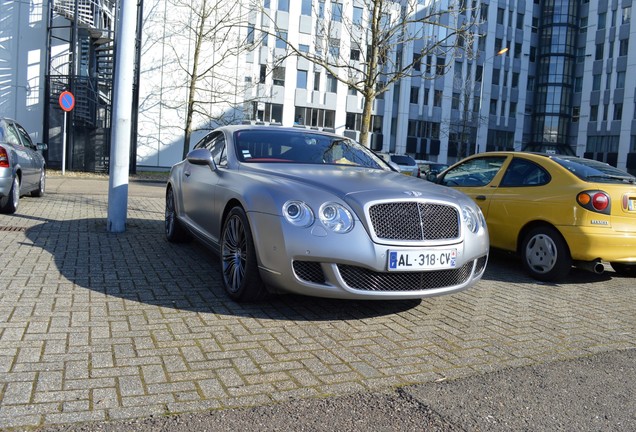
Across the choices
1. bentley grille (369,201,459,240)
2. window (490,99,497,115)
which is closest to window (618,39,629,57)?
window (490,99,497,115)

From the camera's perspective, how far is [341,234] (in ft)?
13.9

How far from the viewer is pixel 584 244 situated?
621 cm

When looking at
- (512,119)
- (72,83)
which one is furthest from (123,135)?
(512,119)

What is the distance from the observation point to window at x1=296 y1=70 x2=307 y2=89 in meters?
46.8

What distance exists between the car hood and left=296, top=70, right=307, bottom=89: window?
42.6 metres

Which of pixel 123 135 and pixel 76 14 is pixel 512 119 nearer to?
pixel 76 14

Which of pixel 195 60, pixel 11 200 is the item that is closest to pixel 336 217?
pixel 11 200

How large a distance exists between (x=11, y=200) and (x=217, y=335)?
683 centimetres

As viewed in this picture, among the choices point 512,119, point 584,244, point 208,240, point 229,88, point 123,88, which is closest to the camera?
point 208,240

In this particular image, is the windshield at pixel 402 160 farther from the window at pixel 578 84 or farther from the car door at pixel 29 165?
the window at pixel 578 84

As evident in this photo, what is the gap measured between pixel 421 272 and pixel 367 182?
0.91 m

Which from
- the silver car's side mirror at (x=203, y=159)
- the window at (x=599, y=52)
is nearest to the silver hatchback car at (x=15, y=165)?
the silver car's side mirror at (x=203, y=159)

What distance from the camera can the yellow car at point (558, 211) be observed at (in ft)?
20.4

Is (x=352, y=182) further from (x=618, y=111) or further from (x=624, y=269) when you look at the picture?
(x=618, y=111)
